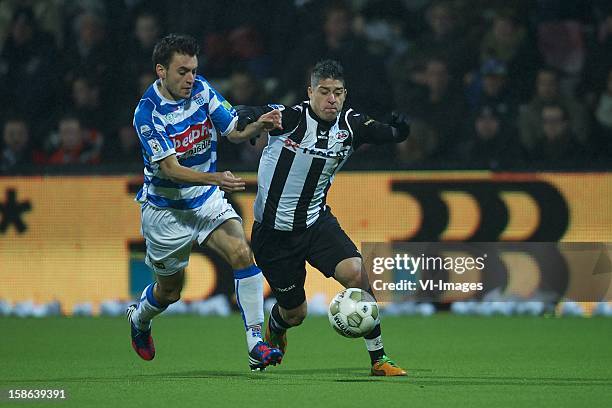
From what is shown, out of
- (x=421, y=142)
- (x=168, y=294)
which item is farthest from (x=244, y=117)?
(x=421, y=142)

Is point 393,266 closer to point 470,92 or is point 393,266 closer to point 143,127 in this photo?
point 470,92

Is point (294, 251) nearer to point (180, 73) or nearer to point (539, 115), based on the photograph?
point (180, 73)

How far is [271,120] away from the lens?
24.6 feet

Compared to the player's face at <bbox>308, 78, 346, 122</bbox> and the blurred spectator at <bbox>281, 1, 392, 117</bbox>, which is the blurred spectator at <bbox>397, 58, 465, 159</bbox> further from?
the player's face at <bbox>308, 78, 346, 122</bbox>

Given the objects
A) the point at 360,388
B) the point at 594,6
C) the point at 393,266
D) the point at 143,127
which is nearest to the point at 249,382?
the point at 360,388

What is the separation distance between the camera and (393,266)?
11648 mm

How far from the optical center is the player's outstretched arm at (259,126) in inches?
295

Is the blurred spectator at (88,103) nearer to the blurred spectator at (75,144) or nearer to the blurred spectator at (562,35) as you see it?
the blurred spectator at (75,144)

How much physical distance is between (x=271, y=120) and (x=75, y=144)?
5612 millimetres

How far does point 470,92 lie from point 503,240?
5.19 ft

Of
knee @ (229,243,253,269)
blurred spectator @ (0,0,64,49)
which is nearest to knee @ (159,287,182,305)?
knee @ (229,243,253,269)

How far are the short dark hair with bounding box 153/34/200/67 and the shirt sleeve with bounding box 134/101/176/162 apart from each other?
0.27 metres

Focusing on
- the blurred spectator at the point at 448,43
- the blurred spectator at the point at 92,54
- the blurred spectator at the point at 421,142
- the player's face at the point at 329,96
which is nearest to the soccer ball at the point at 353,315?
the player's face at the point at 329,96

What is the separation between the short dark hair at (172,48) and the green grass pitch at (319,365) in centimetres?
186
